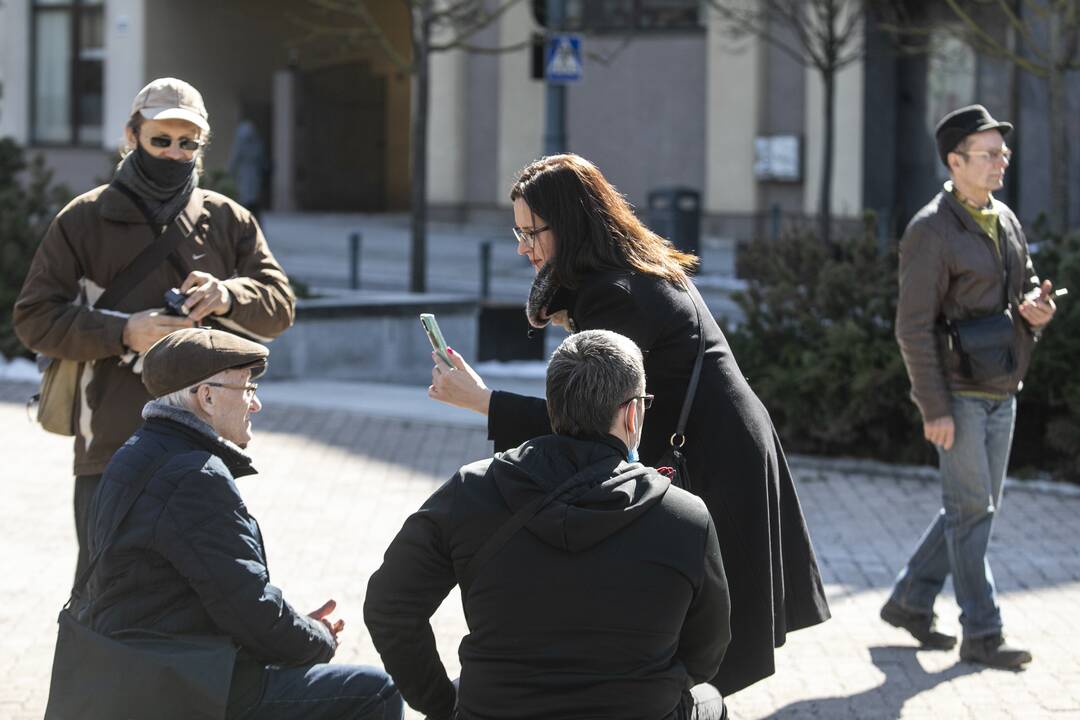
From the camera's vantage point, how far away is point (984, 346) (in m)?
5.69

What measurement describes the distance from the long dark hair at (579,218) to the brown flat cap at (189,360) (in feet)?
2.52

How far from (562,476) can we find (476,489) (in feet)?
0.61

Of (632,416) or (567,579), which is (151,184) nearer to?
(632,416)

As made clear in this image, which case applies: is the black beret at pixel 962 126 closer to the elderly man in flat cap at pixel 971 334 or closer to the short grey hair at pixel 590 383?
the elderly man in flat cap at pixel 971 334

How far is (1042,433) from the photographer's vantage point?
932cm

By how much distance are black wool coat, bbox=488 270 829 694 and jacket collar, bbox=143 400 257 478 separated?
628 mm

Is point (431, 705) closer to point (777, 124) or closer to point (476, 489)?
point (476, 489)

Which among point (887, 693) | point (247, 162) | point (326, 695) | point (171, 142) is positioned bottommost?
point (887, 693)

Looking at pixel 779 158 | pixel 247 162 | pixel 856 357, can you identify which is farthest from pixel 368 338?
pixel 779 158

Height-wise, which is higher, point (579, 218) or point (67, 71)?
point (67, 71)

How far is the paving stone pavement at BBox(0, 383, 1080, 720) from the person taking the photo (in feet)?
18.5

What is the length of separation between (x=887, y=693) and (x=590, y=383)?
2.56m

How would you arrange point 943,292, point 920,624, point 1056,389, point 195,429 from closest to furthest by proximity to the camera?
point 195,429 < point 943,292 < point 920,624 < point 1056,389

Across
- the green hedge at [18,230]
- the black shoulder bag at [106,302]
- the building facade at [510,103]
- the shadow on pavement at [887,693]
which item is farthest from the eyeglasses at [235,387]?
the building facade at [510,103]
